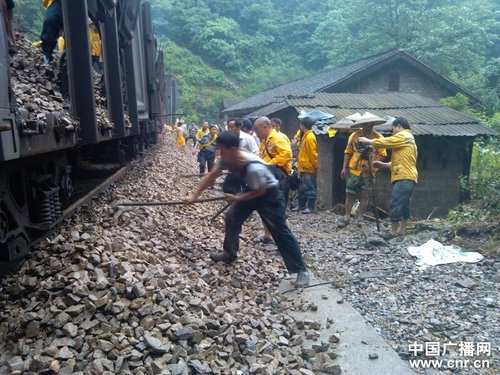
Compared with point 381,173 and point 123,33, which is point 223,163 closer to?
point 123,33

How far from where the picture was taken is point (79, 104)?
3588mm

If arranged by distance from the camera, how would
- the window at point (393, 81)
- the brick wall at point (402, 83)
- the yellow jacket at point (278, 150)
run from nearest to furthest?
the yellow jacket at point (278, 150) → the brick wall at point (402, 83) → the window at point (393, 81)

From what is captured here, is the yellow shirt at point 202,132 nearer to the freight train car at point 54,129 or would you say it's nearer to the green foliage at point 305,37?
the freight train car at point 54,129

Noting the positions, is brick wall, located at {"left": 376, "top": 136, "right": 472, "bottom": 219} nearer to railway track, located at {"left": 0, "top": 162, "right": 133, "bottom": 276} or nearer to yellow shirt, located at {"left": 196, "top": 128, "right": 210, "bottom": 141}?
railway track, located at {"left": 0, "top": 162, "right": 133, "bottom": 276}

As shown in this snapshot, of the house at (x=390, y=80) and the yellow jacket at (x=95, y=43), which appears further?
the house at (x=390, y=80)

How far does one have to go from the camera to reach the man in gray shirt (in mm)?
4203

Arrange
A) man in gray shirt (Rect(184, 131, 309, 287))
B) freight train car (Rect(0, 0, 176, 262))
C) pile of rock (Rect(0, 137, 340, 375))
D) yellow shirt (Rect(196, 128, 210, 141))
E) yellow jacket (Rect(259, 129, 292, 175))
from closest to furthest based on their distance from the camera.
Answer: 1. freight train car (Rect(0, 0, 176, 262))
2. pile of rock (Rect(0, 137, 340, 375))
3. man in gray shirt (Rect(184, 131, 309, 287))
4. yellow jacket (Rect(259, 129, 292, 175))
5. yellow shirt (Rect(196, 128, 210, 141))

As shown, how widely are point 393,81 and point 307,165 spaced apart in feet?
41.2

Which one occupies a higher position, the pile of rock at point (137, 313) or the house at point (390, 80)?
the house at point (390, 80)

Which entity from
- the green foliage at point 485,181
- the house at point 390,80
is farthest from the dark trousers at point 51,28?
the house at point 390,80

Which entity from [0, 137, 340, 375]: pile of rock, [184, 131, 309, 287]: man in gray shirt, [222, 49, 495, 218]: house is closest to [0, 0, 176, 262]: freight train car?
[0, 137, 340, 375]: pile of rock

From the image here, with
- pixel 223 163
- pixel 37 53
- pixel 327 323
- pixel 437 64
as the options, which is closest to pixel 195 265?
pixel 223 163

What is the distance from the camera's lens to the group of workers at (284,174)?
429 centimetres

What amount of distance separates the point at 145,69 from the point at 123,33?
2847 mm
